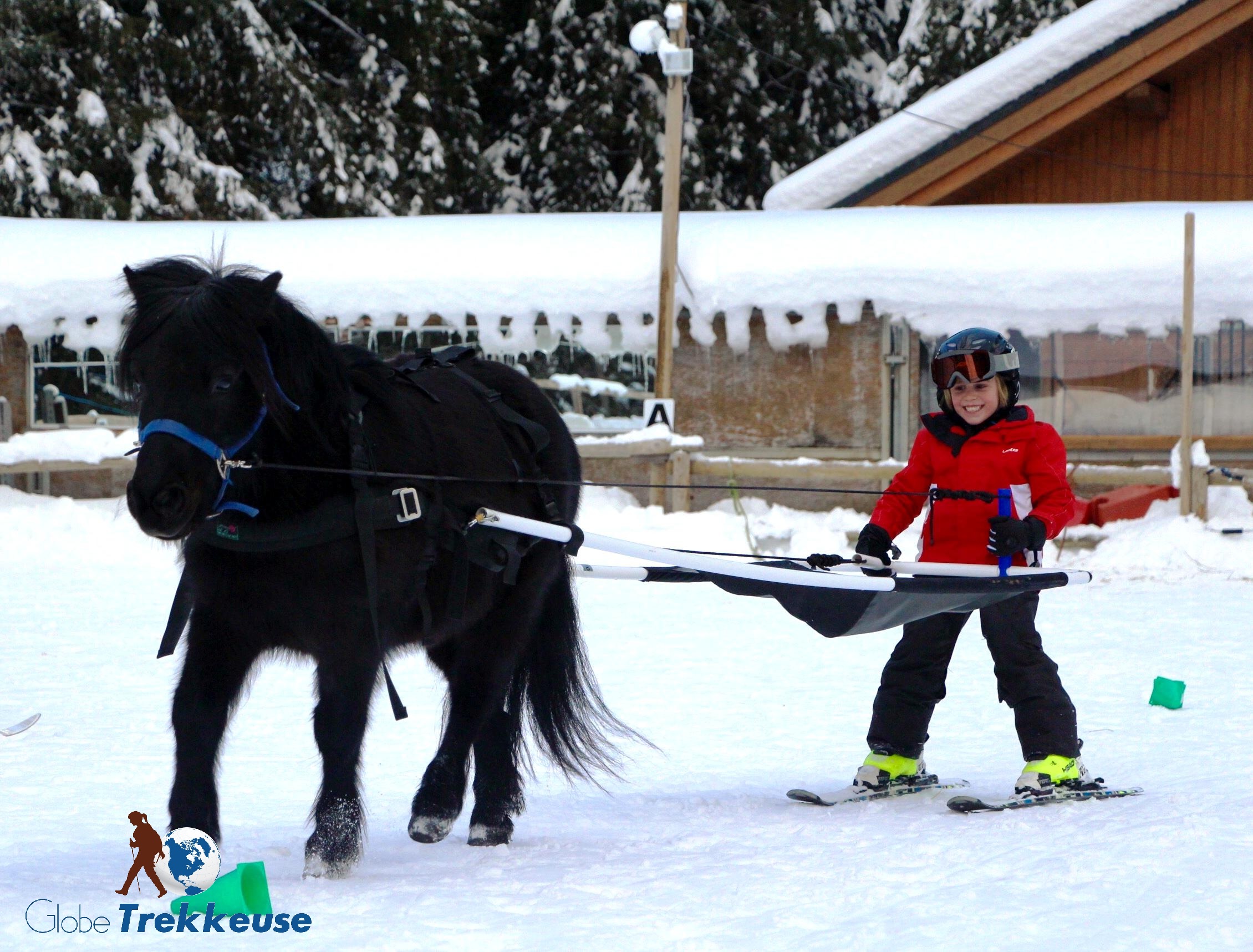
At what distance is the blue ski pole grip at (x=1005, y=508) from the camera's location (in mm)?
4129

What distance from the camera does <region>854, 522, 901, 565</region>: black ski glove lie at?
4.25 m

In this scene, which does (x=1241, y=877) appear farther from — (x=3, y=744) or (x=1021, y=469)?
(x=3, y=744)

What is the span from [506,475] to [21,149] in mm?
16791

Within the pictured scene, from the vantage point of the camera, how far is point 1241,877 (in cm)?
295

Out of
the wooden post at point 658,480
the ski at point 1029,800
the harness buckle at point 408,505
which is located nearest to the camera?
the harness buckle at point 408,505

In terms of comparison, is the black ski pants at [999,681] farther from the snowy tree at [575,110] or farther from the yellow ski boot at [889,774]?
the snowy tree at [575,110]

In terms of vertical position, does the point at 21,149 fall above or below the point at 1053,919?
above

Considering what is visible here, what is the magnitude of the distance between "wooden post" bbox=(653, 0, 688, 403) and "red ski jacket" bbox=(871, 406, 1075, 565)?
729cm

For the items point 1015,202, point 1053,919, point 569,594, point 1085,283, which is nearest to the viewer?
point 1053,919

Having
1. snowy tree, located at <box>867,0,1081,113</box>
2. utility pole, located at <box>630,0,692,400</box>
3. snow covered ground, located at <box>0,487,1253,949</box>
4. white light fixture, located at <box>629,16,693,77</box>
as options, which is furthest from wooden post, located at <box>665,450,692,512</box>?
snowy tree, located at <box>867,0,1081,113</box>

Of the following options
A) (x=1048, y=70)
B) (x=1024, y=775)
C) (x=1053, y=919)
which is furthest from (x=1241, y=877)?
(x=1048, y=70)

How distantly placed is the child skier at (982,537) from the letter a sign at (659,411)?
6.98m

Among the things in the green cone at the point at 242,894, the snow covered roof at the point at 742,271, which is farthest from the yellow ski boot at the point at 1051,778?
the snow covered roof at the point at 742,271

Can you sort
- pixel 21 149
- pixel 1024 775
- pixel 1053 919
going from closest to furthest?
pixel 1053 919
pixel 1024 775
pixel 21 149
